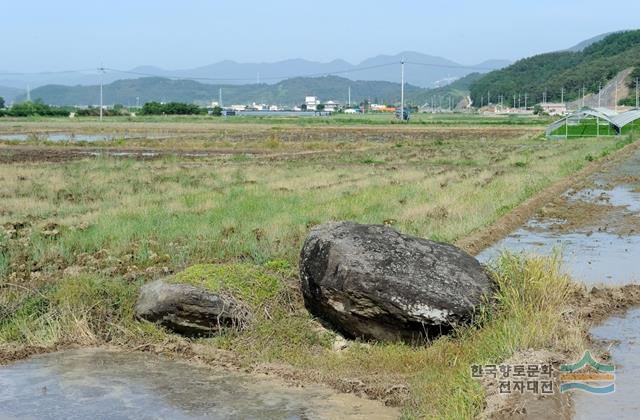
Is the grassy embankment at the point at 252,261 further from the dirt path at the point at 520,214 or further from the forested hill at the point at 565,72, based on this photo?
the forested hill at the point at 565,72

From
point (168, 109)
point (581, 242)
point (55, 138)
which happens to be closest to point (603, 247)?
point (581, 242)

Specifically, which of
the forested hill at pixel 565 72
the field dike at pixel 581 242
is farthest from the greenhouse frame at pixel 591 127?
the forested hill at pixel 565 72

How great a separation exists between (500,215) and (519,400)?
325 inches

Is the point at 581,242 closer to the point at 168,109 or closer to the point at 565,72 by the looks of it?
the point at 168,109

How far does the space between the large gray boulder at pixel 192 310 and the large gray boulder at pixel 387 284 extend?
0.66 metres

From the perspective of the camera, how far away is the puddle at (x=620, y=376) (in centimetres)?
484

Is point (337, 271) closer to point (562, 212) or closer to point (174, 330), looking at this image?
point (174, 330)

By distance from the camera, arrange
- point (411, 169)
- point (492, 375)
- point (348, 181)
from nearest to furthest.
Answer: point (492, 375) → point (348, 181) → point (411, 169)

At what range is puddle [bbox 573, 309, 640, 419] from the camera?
15.9 ft

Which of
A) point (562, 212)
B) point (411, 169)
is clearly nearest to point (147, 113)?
point (411, 169)

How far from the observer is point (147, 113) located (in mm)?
100938

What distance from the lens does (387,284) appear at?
20.5 feet

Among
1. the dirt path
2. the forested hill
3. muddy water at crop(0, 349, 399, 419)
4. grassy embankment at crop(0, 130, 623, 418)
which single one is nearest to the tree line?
the forested hill

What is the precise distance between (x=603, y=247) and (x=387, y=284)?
5.47m
